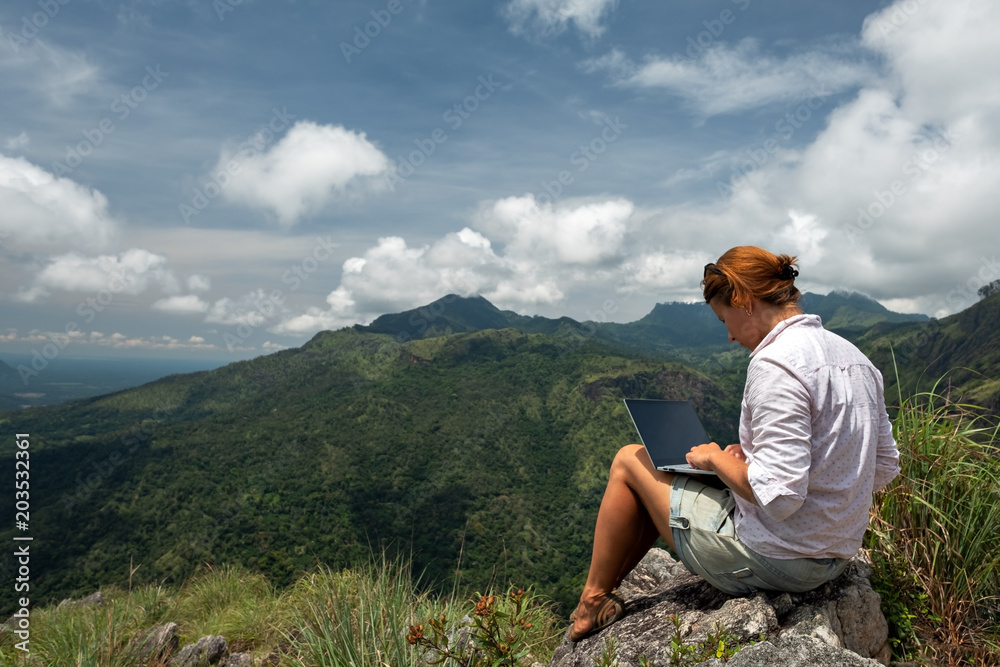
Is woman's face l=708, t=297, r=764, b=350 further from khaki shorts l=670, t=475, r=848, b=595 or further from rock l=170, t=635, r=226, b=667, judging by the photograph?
rock l=170, t=635, r=226, b=667

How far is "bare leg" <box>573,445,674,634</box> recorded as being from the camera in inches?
95.6

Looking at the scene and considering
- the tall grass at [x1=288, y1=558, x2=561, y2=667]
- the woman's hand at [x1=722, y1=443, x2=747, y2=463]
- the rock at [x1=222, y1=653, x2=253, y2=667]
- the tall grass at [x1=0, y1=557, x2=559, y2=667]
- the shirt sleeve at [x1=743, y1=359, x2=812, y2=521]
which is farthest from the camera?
the rock at [x1=222, y1=653, x2=253, y2=667]

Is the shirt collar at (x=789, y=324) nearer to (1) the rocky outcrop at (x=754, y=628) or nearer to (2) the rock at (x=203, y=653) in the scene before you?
(1) the rocky outcrop at (x=754, y=628)

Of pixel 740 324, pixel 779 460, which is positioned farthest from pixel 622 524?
pixel 740 324

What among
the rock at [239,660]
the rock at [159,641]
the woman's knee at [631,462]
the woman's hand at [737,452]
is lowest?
the rock at [239,660]

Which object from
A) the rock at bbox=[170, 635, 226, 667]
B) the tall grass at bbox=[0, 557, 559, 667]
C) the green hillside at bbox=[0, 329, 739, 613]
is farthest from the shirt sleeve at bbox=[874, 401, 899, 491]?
the green hillside at bbox=[0, 329, 739, 613]

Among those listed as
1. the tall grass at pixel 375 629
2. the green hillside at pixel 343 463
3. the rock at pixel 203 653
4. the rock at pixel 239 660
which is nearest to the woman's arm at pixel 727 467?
the tall grass at pixel 375 629

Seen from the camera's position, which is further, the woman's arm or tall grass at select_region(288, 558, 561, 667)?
tall grass at select_region(288, 558, 561, 667)

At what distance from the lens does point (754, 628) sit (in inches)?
78.7

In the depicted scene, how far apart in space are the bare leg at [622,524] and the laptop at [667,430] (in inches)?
3.1

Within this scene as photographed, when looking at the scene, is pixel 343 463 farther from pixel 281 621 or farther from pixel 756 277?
pixel 756 277

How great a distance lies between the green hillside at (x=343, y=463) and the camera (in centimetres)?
4056

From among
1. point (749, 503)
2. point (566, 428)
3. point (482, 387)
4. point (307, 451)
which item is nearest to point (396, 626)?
point (749, 503)

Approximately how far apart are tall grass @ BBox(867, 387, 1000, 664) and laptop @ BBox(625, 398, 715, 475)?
1.09 m
